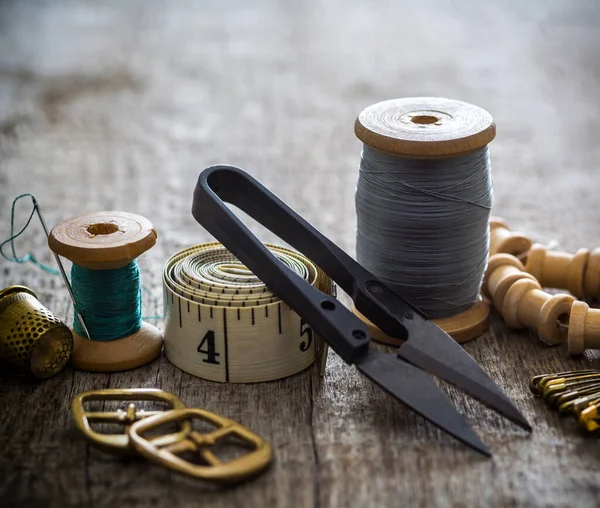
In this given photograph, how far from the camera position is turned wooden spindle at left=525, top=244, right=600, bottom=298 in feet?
7.14

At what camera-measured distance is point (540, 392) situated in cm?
181

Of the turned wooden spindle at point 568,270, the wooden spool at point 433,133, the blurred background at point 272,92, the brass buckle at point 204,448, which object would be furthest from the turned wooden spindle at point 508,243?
the brass buckle at point 204,448

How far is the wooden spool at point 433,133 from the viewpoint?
1873mm

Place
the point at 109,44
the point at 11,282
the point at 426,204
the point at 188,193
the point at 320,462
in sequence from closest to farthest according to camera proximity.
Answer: the point at 320,462
the point at 426,204
the point at 11,282
the point at 188,193
the point at 109,44

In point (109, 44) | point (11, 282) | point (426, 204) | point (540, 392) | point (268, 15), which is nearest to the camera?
point (540, 392)

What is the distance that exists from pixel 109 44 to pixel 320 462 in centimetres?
352

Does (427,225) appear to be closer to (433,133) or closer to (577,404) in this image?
(433,133)

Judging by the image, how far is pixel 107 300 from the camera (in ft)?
6.22

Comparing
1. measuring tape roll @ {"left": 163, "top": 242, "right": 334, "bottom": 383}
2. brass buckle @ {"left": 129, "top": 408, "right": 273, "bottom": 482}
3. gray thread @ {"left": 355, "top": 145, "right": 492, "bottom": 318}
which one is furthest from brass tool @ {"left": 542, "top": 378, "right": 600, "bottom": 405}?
brass buckle @ {"left": 129, "top": 408, "right": 273, "bottom": 482}

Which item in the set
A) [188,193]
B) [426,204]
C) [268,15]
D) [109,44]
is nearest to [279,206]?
[426,204]

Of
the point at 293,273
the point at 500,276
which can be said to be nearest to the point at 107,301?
the point at 293,273

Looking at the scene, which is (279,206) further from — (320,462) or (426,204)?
(320,462)

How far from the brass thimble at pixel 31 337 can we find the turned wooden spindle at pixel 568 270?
111 centimetres

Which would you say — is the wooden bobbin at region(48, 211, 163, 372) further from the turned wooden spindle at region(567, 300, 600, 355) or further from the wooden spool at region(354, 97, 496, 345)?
the turned wooden spindle at region(567, 300, 600, 355)
